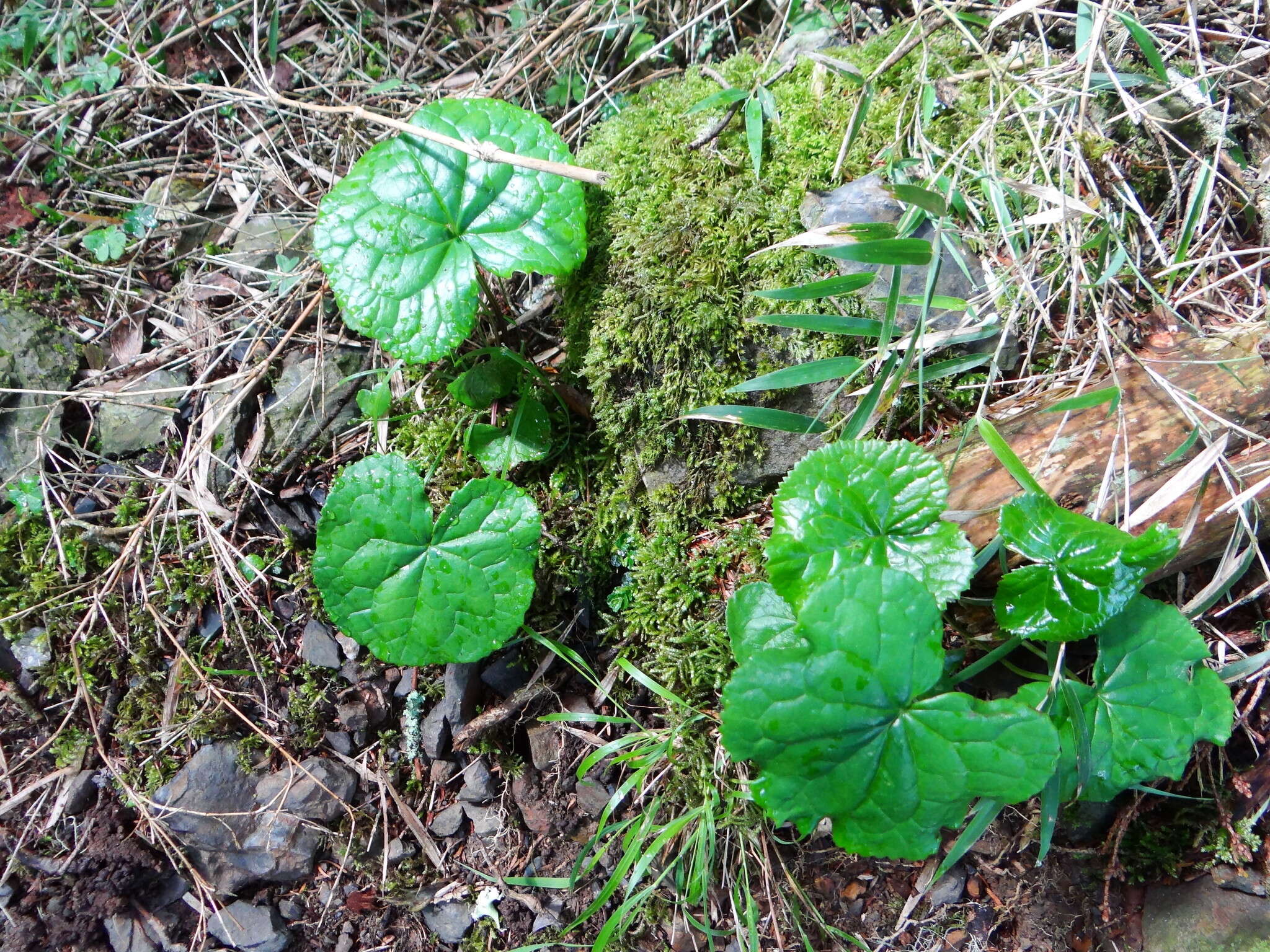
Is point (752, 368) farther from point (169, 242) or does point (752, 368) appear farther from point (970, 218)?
point (169, 242)

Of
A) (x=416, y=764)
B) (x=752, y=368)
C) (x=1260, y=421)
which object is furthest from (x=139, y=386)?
(x=1260, y=421)

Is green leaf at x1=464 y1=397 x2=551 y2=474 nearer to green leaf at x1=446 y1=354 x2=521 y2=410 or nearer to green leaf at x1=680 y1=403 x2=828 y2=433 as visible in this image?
green leaf at x1=446 y1=354 x2=521 y2=410

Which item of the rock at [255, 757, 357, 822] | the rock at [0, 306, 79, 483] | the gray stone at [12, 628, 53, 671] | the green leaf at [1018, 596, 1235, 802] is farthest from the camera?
the rock at [0, 306, 79, 483]

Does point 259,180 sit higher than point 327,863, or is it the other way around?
point 259,180

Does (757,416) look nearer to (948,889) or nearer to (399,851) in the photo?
(948,889)

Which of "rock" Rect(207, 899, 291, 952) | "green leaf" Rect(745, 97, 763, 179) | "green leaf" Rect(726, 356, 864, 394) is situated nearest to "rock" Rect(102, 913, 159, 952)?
"rock" Rect(207, 899, 291, 952)

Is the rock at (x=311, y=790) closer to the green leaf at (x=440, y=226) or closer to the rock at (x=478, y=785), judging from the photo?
the rock at (x=478, y=785)
